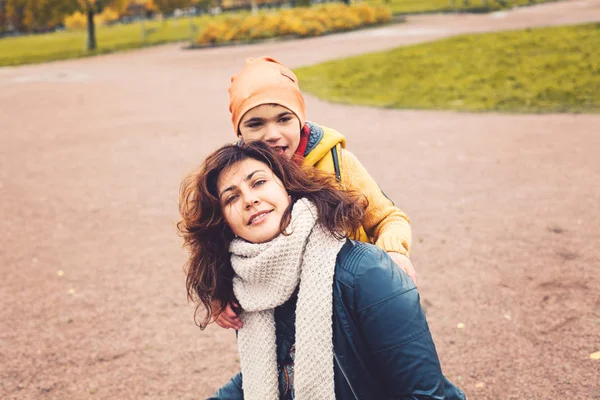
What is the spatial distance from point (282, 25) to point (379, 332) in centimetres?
2487

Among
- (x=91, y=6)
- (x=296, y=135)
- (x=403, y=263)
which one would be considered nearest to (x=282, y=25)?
(x=91, y=6)

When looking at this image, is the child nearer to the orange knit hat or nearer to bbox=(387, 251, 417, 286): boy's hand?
the orange knit hat

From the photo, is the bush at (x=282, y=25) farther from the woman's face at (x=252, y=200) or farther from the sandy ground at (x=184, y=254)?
the woman's face at (x=252, y=200)

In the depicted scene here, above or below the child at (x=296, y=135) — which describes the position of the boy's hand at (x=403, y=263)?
below

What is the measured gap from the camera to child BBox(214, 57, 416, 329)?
243cm

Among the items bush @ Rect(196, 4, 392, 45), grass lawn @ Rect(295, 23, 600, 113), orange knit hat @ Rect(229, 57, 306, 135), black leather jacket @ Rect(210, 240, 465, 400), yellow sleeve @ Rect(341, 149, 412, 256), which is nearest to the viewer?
black leather jacket @ Rect(210, 240, 465, 400)

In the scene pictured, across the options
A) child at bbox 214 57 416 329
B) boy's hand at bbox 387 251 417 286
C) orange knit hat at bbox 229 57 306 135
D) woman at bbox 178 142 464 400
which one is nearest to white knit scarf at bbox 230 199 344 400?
woman at bbox 178 142 464 400

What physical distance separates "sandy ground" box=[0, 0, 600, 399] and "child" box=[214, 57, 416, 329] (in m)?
1.47

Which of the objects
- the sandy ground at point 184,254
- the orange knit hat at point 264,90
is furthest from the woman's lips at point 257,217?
the sandy ground at point 184,254

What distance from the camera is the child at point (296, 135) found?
243 cm

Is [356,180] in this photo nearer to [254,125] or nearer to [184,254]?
[254,125]

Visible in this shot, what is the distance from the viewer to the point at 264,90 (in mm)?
2531

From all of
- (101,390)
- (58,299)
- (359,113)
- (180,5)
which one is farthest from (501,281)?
(180,5)

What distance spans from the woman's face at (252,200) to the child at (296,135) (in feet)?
1.19
